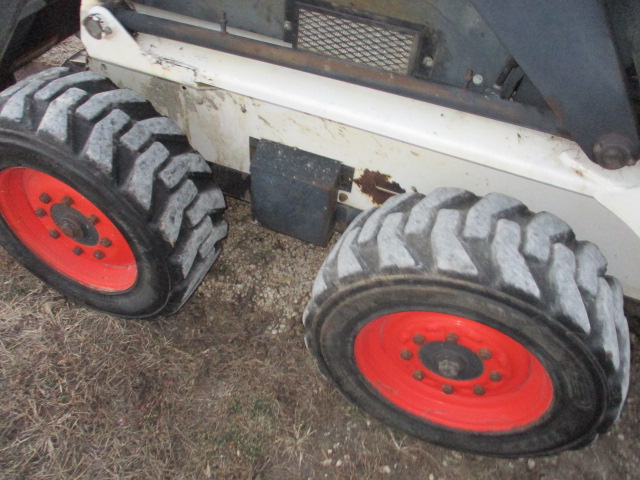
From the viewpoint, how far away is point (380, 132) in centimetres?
165

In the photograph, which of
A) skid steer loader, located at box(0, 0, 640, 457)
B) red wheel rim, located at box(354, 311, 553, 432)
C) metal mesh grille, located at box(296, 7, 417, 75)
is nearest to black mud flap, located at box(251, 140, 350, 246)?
skid steer loader, located at box(0, 0, 640, 457)

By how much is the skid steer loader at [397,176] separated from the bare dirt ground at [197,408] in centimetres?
18

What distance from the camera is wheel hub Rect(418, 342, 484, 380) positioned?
67.1 inches

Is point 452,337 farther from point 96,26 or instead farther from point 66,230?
point 96,26

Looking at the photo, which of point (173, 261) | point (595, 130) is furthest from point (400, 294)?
point (173, 261)

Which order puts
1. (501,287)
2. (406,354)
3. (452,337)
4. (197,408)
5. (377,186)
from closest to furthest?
(501,287), (452,337), (406,354), (377,186), (197,408)

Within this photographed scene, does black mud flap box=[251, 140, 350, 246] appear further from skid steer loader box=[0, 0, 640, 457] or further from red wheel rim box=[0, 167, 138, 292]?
red wheel rim box=[0, 167, 138, 292]

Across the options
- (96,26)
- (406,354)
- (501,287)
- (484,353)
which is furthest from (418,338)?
(96,26)

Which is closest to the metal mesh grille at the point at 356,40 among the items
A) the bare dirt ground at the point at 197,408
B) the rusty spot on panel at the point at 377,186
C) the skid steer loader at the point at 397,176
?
the skid steer loader at the point at 397,176

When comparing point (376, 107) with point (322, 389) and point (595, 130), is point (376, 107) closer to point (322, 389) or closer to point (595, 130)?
point (595, 130)

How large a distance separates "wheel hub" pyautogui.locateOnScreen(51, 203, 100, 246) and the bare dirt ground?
0.42 meters

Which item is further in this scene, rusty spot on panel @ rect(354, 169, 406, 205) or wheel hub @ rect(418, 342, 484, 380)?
rusty spot on panel @ rect(354, 169, 406, 205)

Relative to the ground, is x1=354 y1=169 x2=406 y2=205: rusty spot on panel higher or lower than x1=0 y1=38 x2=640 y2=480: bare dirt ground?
higher

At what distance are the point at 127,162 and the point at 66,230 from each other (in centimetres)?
46
